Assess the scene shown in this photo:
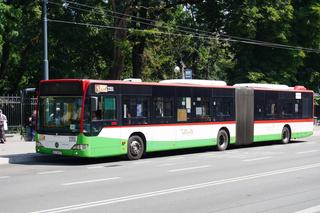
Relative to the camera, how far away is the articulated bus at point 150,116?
56.8 feet

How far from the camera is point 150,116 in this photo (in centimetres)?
1959

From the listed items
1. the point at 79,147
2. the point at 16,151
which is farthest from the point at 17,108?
the point at 79,147

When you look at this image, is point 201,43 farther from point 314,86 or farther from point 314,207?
point 314,207

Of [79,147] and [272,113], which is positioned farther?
[272,113]

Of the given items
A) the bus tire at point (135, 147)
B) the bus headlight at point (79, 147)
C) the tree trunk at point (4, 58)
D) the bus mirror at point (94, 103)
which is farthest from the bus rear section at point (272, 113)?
the tree trunk at point (4, 58)

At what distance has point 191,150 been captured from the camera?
77.3 ft

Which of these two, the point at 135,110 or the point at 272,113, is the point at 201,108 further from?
the point at 272,113

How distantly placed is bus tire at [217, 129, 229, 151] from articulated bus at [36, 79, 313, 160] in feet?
0.14

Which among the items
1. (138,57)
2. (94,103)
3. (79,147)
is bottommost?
(79,147)

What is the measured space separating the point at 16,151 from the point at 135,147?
4.88 metres

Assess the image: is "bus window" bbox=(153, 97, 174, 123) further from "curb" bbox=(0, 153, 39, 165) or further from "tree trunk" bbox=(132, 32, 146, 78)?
"tree trunk" bbox=(132, 32, 146, 78)

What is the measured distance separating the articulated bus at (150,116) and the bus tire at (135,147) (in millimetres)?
34

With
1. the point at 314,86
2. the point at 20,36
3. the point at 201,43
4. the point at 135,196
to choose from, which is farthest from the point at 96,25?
the point at 135,196

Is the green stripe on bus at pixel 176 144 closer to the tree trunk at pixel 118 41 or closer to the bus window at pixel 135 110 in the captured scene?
the bus window at pixel 135 110
